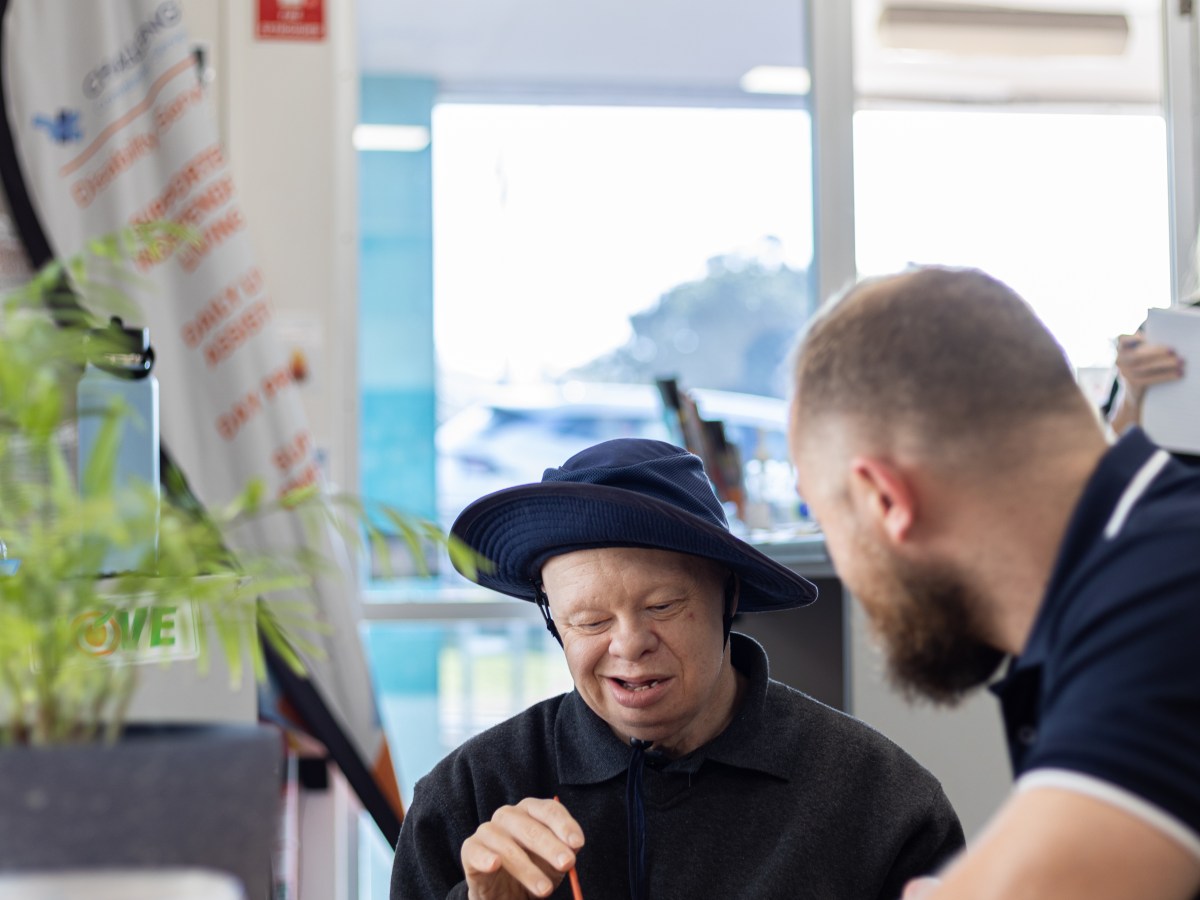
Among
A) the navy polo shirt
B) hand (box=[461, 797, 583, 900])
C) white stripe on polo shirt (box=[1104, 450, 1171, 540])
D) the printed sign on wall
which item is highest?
the printed sign on wall

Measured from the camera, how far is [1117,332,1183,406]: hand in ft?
9.41

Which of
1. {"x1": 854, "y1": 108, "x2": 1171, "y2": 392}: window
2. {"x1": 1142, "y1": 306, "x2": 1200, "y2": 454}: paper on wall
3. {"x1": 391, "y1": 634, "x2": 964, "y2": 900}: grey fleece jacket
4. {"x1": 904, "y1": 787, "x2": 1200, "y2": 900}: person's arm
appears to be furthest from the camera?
{"x1": 854, "y1": 108, "x2": 1171, "y2": 392}: window

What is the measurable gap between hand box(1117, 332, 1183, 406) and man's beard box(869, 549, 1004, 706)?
2077 millimetres

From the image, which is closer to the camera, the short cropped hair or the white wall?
the short cropped hair

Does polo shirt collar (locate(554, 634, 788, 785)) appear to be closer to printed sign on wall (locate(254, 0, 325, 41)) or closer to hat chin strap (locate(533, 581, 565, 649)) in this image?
hat chin strap (locate(533, 581, 565, 649))

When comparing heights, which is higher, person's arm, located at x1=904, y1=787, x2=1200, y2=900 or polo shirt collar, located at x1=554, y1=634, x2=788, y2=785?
person's arm, located at x1=904, y1=787, x2=1200, y2=900

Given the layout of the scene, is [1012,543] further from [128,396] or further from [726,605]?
A: [128,396]

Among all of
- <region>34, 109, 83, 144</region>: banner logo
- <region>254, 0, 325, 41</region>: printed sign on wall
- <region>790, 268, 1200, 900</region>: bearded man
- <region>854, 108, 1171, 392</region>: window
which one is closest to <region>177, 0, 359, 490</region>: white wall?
<region>254, 0, 325, 41</region>: printed sign on wall

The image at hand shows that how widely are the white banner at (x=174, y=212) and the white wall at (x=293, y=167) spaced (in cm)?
18

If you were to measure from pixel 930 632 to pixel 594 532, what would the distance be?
21.1 inches

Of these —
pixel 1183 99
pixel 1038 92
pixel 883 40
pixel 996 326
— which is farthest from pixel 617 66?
pixel 996 326

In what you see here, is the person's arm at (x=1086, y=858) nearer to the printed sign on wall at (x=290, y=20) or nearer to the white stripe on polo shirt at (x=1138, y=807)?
the white stripe on polo shirt at (x=1138, y=807)

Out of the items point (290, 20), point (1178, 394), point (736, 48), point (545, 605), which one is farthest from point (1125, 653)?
point (736, 48)

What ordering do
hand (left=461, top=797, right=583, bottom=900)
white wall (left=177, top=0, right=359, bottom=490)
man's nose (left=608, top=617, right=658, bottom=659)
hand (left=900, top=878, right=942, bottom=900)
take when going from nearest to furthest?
hand (left=900, top=878, right=942, bottom=900), hand (left=461, top=797, right=583, bottom=900), man's nose (left=608, top=617, right=658, bottom=659), white wall (left=177, top=0, right=359, bottom=490)
